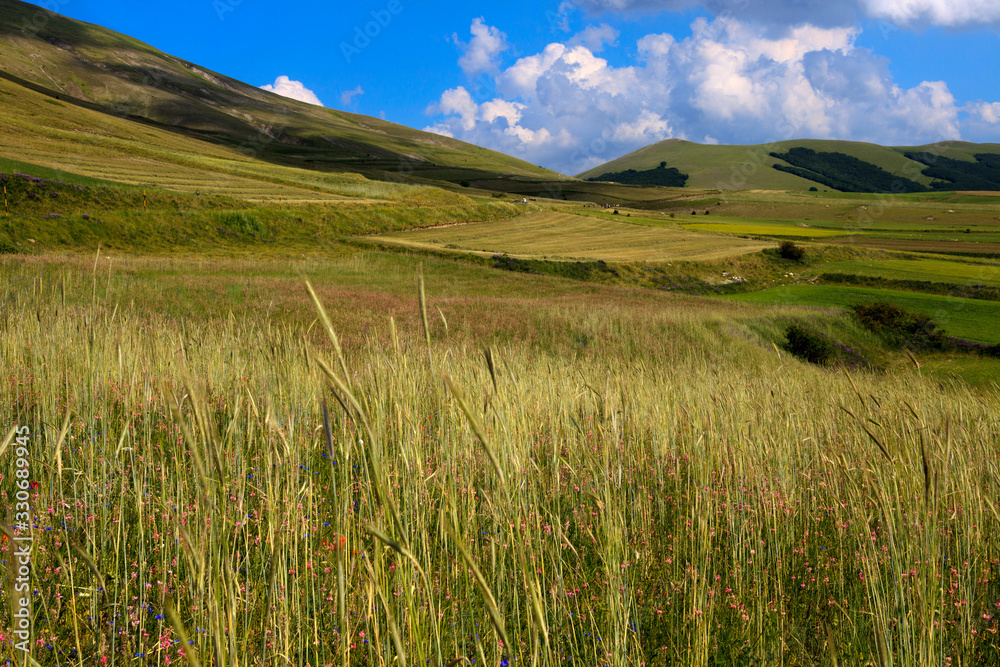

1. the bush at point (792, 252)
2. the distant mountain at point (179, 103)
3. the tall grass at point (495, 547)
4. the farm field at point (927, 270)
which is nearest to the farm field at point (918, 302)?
the farm field at point (927, 270)

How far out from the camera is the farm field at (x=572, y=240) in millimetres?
41781

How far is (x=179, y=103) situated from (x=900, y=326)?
171m

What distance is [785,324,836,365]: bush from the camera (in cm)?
2309

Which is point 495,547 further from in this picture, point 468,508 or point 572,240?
point 572,240

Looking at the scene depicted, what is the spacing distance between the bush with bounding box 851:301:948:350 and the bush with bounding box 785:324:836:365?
4303mm

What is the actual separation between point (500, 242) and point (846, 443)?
141 ft

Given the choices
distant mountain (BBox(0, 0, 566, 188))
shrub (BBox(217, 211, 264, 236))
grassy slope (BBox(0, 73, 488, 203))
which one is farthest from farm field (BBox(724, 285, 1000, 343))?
distant mountain (BBox(0, 0, 566, 188))

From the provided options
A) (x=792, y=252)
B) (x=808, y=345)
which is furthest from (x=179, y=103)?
(x=808, y=345)

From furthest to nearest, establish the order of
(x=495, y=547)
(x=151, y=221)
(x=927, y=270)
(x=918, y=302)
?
1. (x=927, y=270)
2. (x=151, y=221)
3. (x=918, y=302)
4. (x=495, y=547)

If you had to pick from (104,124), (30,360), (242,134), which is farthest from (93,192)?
(242,134)

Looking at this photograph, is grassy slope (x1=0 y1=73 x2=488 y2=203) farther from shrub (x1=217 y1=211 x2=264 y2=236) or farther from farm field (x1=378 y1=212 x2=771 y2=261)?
farm field (x1=378 y1=212 x2=771 y2=261)

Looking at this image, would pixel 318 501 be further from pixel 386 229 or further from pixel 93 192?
pixel 386 229

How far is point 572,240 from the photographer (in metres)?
51.7

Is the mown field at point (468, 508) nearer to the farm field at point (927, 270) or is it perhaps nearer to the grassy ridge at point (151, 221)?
the grassy ridge at point (151, 221)
